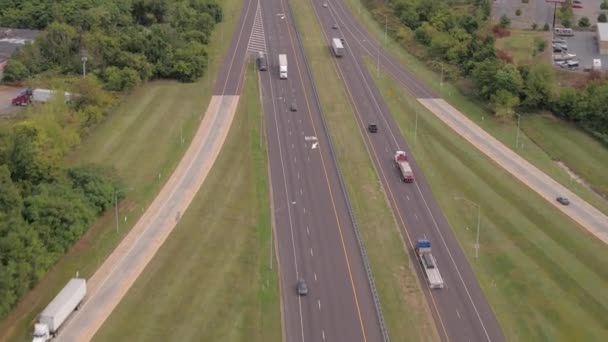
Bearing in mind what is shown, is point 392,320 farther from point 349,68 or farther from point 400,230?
point 349,68

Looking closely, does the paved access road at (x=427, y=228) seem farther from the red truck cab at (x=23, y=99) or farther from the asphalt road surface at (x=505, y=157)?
the red truck cab at (x=23, y=99)

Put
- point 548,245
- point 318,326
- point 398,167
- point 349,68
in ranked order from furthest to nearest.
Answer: point 349,68 < point 398,167 < point 548,245 < point 318,326

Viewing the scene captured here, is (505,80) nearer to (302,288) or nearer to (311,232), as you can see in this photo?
(311,232)

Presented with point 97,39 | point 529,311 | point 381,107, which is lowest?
point 529,311

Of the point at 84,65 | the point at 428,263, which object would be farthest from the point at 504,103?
the point at 84,65

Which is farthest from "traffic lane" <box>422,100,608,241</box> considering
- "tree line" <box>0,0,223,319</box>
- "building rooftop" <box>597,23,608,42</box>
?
Result: "tree line" <box>0,0,223,319</box>

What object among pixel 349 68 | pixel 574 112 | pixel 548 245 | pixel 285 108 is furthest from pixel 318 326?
pixel 349 68
